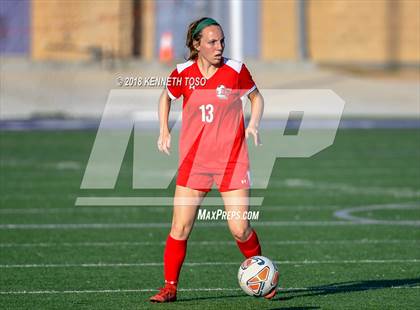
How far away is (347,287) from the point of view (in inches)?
348

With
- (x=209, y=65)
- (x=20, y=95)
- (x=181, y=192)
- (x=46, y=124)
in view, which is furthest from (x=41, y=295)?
(x=20, y=95)

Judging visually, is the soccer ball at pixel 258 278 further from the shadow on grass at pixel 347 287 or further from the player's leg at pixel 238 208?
the shadow on grass at pixel 347 287

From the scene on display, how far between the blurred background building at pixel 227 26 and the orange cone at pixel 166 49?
0.76ft

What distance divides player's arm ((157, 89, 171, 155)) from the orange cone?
28855mm

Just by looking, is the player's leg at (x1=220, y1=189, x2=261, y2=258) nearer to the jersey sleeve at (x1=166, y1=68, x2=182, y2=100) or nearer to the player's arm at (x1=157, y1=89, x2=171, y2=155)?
the player's arm at (x1=157, y1=89, x2=171, y2=155)

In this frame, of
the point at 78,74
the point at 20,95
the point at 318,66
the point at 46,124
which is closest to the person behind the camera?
the point at 46,124

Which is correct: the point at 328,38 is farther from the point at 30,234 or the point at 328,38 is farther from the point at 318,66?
the point at 30,234

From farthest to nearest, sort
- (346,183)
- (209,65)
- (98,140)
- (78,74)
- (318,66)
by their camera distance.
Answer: (318,66) < (78,74) < (98,140) < (346,183) < (209,65)

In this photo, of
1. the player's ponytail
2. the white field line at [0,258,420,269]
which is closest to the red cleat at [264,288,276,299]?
the player's ponytail

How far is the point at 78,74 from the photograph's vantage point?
36625 millimetres

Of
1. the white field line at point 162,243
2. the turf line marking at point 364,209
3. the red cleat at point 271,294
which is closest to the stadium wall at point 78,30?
the turf line marking at point 364,209

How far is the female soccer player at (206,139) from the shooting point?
26.3 feet

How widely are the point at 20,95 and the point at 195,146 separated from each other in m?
26.8

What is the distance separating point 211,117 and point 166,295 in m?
1.28
